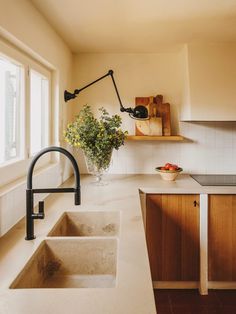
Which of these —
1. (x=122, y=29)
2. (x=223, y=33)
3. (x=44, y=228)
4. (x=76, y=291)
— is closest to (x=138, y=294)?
(x=76, y=291)

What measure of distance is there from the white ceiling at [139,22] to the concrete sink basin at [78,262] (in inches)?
55.0

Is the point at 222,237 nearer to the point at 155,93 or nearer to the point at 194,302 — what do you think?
the point at 194,302

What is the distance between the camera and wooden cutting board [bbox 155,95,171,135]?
2.97m

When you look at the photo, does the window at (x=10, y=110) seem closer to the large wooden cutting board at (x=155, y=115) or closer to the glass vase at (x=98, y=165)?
the glass vase at (x=98, y=165)

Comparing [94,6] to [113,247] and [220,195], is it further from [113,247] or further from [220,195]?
[220,195]

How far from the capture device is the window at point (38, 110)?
87.5 inches

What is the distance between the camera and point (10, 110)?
5.92ft

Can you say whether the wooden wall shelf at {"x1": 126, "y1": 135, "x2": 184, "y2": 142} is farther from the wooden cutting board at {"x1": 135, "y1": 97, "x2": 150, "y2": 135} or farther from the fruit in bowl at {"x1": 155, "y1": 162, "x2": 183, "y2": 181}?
the fruit in bowl at {"x1": 155, "y1": 162, "x2": 183, "y2": 181}

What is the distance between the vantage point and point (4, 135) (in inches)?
67.4

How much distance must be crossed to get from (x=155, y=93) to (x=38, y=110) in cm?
125

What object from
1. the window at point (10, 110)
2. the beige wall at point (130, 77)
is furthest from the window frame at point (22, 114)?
the beige wall at point (130, 77)

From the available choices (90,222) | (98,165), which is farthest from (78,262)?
(98,165)

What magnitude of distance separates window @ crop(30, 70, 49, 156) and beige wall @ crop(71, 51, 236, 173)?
69cm

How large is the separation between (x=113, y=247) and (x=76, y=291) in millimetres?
421
